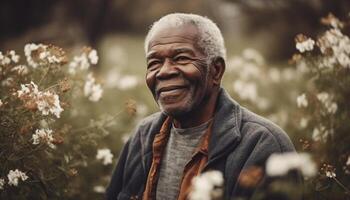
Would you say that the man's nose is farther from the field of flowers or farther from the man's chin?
the field of flowers

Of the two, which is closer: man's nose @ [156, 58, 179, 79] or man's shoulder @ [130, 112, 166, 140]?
man's nose @ [156, 58, 179, 79]

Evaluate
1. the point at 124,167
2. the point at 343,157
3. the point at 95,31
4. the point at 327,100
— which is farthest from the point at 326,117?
the point at 95,31

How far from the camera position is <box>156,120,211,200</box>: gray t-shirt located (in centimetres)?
356

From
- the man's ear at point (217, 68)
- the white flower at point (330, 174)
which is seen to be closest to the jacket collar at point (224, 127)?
the man's ear at point (217, 68)

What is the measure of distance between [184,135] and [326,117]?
1447 millimetres

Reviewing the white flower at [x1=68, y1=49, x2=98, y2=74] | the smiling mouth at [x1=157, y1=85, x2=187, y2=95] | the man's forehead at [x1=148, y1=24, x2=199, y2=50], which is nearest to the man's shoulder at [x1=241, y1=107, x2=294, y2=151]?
the smiling mouth at [x1=157, y1=85, x2=187, y2=95]

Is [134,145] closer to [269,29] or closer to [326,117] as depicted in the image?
[326,117]

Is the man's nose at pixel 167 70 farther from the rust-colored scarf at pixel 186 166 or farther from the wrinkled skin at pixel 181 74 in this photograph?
the rust-colored scarf at pixel 186 166

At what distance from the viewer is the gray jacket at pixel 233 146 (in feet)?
10.5

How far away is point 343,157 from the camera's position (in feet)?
13.2

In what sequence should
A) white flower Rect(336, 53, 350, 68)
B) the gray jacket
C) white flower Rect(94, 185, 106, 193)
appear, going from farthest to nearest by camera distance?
white flower Rect(94, 185, 106, 193)
white flower Rect(336, 53, 350, 68)
the gray jacket

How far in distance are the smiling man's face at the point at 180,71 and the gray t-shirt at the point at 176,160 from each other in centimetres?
18

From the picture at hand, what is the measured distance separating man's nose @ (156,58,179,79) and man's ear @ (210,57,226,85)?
297 millimetres

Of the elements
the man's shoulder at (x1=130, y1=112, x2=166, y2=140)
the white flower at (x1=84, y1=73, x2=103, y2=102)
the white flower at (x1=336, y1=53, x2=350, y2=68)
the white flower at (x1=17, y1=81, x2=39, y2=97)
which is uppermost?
the white flower at (x1=84, y1=73, x2=103, y2=102)
